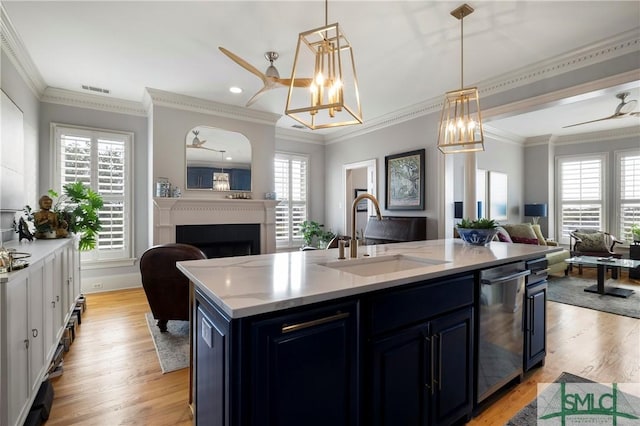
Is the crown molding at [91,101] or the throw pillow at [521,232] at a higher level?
the crown molding at [91,101]

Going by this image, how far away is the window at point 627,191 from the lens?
6.16 m

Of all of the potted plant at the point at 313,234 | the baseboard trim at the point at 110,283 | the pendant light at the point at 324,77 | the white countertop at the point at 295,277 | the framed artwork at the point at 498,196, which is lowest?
the baseboard trim at the point at 110,283

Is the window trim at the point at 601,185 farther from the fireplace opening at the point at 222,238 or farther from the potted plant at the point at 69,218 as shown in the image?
the potted plant at the point at 69,218

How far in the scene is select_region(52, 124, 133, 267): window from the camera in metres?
4.48

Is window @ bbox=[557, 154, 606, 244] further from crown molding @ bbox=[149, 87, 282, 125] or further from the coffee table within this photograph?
crown molding @ bbox=[149, 87, 282, 125]

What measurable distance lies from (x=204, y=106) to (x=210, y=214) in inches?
67.2

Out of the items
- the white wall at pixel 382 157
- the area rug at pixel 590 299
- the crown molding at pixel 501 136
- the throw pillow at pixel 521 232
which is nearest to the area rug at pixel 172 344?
the white wall at pixel 382 157

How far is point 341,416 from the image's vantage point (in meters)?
1.27

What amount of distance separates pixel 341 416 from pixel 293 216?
18.5ft

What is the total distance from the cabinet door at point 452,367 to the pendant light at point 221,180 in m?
4.35

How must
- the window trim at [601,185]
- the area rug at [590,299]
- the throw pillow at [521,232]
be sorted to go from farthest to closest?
the window trim at [601,185] → the throw pillow at [521,232] → the area rug at [590,299]

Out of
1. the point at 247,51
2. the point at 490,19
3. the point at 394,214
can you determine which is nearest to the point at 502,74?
the point at 490,19

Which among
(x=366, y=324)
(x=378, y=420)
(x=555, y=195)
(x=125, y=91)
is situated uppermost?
(x=125, y=91)

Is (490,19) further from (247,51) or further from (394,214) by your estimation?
(394,214)
